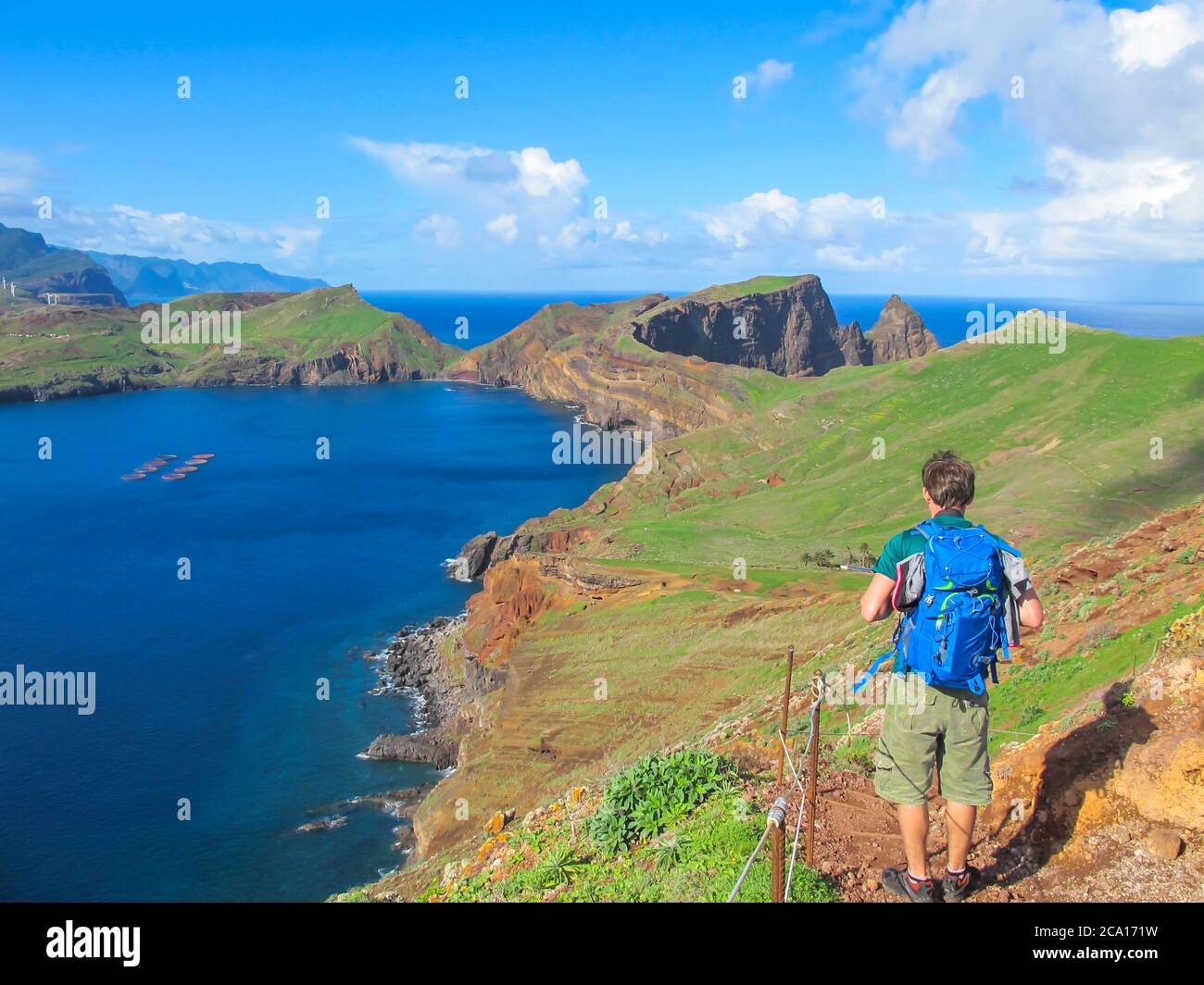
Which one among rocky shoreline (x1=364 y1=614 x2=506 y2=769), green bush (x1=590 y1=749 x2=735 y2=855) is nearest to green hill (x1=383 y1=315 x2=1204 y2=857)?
rocky shoreline (x1=364 y1=614 x2=506 y2=769)

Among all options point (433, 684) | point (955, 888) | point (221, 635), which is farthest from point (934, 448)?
point (955, 888)

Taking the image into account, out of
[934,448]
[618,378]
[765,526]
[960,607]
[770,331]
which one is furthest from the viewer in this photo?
[770,331]

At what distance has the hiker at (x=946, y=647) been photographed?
20.5 feet

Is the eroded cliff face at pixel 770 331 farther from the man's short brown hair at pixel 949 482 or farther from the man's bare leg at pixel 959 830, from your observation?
the man's bare leg at pixel 959 830

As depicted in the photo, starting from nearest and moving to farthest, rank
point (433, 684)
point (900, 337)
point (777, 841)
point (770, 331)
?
point (777, 841) → point (433, 684) → point (770, 331) → point (900, 337)

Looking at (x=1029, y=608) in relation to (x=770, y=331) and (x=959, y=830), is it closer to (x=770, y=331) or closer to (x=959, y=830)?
(x=959, y=830)

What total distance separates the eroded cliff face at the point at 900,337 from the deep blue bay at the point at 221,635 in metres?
97.9

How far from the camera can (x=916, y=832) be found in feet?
21.9

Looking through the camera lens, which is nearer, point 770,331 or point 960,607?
point 960,607

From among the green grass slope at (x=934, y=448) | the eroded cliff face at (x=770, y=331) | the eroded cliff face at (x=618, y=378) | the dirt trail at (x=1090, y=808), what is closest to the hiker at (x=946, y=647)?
the dirt trail at (x=1090, y=808)

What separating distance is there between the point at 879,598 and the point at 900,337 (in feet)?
652

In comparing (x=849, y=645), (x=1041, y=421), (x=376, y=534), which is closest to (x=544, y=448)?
(x=376, y=534)

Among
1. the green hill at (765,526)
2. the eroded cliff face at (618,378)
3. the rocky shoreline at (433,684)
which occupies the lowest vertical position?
the rocky shoreline at (433,684)
